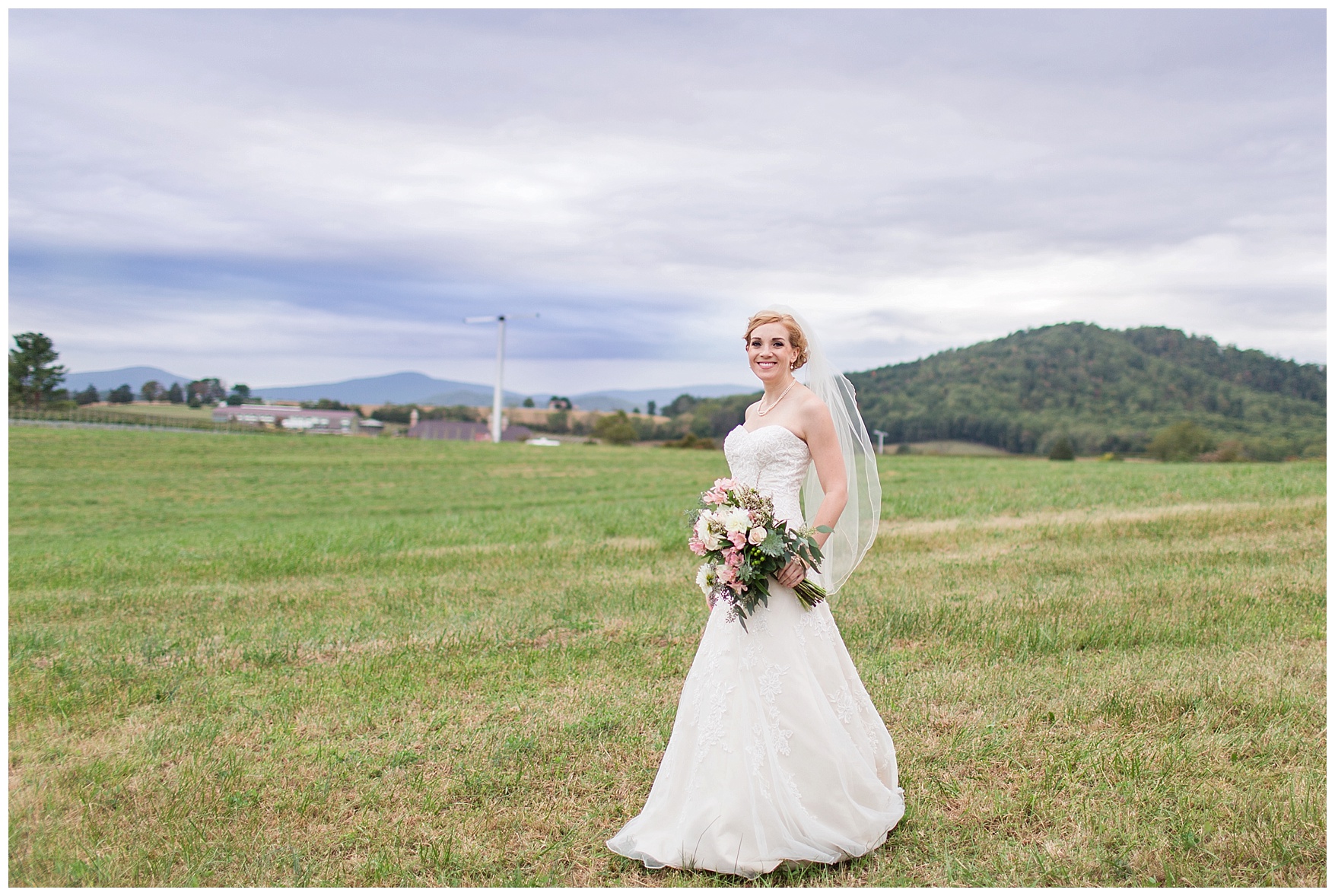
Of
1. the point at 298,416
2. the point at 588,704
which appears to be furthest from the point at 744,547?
the point at 298,416

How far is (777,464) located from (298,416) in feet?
455

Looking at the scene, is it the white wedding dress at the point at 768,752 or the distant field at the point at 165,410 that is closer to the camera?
the white wedding dress at the point at 768,752

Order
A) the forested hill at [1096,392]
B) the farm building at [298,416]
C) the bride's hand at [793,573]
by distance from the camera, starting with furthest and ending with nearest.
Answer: the farm building at [298,416]
the forested hill at [1096,392]
the bride's hand at [793,573]

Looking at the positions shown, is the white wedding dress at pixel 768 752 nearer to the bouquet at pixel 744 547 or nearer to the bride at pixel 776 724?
the bride at pixel 776 724

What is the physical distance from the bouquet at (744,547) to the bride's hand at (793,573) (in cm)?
3

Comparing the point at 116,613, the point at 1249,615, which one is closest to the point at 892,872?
the point at 1249,615

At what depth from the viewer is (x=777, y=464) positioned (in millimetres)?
5449

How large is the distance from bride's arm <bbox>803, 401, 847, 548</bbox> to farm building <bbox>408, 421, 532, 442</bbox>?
116159 mm

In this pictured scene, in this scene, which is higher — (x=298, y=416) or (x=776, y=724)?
(x=298, y=416)

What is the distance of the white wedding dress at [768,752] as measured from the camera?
5.07 metres

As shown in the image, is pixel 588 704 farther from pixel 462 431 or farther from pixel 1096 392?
pixel 1096 392

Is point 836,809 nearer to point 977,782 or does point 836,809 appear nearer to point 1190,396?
point 977,782

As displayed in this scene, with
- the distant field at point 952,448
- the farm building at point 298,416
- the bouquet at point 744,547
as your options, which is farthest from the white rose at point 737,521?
the farm building at point 298,416

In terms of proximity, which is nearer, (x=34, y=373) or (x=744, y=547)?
(x=744, y=547)
